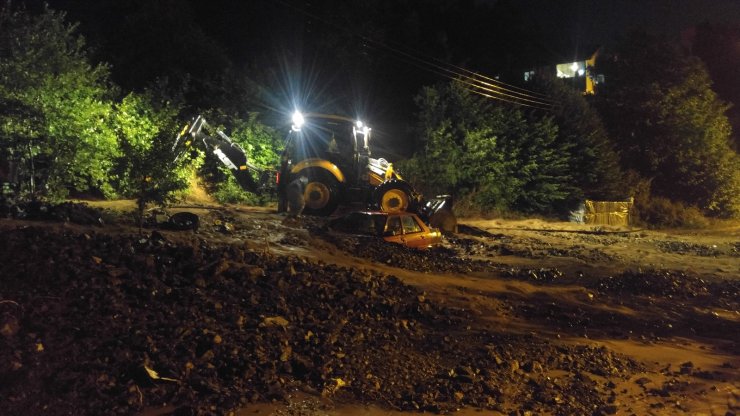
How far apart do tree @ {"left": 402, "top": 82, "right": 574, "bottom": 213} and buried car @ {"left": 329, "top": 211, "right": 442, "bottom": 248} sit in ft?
37.0

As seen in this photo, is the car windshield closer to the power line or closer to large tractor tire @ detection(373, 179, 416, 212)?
large tractor tire @ detection(373, 179, 416, 212)

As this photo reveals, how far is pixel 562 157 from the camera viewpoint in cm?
2966

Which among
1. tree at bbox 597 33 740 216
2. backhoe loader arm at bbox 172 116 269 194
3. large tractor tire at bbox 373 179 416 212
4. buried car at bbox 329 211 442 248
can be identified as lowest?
buried car at bbox 329 211 442 248

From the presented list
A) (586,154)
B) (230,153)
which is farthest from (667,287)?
(586,154)

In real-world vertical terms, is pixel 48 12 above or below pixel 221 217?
above

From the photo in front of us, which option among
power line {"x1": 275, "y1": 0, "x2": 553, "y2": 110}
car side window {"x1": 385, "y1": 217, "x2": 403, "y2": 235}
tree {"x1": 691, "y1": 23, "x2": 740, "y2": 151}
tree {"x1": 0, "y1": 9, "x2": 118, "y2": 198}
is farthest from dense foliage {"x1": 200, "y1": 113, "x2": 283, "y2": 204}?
tree {"x1": 691, "y1": 23, "x2": 740, "y2": 151}

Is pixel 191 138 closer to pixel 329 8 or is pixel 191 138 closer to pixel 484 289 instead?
pixel 484 289

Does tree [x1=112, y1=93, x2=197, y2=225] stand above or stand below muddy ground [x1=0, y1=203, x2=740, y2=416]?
above

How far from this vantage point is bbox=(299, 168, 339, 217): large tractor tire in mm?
18047

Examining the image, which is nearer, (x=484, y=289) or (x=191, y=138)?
(x=484, y=289)

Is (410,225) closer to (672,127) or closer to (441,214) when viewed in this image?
(441,214)

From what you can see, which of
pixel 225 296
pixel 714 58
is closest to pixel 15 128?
pixel 225 296

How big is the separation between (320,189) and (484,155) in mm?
10578

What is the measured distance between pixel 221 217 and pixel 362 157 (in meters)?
4.78
